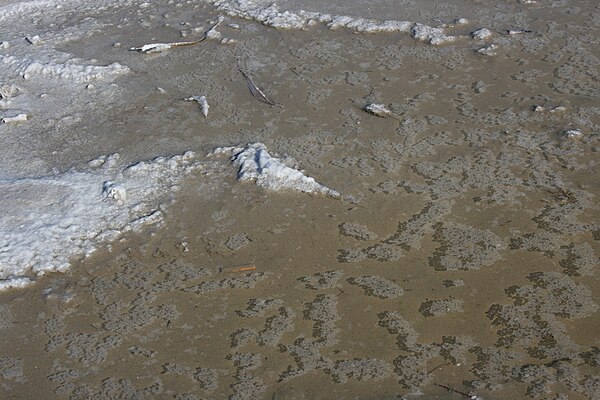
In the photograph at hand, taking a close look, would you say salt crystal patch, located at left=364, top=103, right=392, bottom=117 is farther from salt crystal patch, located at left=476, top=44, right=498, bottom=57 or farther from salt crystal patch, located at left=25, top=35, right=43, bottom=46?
salt crystal patch, located at left=25, top=35, right=43, bottom=46

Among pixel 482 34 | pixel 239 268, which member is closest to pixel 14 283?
pixel 239 268

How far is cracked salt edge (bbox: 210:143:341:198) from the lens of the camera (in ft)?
10.9

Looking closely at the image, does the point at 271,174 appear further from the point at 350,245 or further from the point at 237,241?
the point at 350,245

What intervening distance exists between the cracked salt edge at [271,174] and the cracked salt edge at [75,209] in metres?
0.24

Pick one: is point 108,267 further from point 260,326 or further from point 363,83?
point 363,83

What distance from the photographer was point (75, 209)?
3.28 meters

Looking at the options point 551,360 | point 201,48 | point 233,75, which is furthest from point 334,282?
point 201,48

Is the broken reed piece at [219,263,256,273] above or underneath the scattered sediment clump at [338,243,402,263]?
underneath

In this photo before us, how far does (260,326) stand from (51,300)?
0.86 metres

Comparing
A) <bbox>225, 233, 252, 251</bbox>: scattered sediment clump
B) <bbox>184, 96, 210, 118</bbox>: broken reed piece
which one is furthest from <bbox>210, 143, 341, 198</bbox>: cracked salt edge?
<bbox>184, 96, 210, 118</bbox>: broken reed piece

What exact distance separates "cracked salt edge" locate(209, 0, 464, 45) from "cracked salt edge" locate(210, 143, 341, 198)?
1.57m

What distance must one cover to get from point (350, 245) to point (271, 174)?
594 millimetres

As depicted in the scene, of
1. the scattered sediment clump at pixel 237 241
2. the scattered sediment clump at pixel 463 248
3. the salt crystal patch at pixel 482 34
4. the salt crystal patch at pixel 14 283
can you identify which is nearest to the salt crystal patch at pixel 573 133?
the scattered sediment clump at pixel 463 248

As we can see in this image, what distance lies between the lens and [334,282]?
2828 millimetres
